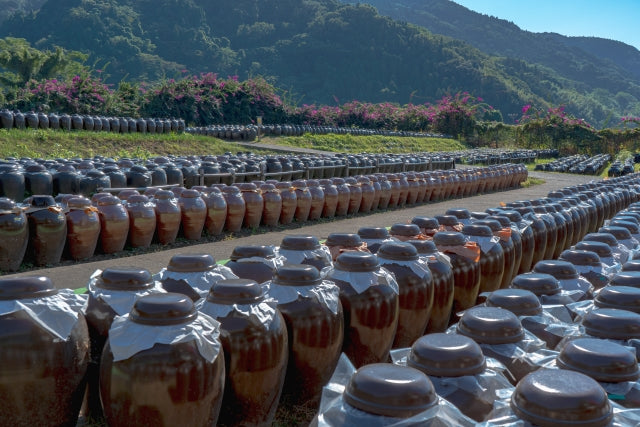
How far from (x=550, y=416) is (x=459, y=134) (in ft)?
151

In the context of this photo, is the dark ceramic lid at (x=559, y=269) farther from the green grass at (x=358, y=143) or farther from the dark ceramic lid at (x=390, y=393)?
the green grass at (x=358, y=143)

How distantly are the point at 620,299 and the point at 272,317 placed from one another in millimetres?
1886

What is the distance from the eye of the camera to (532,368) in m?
2.65

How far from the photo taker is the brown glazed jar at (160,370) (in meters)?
2.66

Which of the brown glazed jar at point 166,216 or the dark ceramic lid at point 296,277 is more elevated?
the dark ceramic lid at point 296,277

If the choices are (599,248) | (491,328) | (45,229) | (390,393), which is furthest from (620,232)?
(45,229)

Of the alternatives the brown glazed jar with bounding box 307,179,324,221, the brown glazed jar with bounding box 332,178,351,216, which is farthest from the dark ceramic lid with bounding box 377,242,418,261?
the brown glazed jar with bounding box 332,178,351,216

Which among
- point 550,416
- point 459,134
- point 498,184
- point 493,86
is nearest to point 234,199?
point 550,416

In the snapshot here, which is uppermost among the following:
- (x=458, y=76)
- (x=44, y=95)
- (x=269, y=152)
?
(x=458, y=76)

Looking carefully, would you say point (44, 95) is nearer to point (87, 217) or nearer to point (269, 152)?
point (269, 152)

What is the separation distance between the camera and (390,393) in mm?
1905

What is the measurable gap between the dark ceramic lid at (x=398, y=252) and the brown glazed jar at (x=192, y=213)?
5.14 meters

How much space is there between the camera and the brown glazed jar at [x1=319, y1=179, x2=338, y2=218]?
11516 mm

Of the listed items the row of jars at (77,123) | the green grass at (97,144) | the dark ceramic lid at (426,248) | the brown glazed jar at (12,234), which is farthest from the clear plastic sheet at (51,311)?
the row of jars at (77,123)
